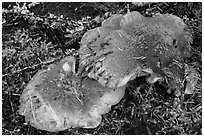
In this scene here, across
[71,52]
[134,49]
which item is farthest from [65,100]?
[71,52]

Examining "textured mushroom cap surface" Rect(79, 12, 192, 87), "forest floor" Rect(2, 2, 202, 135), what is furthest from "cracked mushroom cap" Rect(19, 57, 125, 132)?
"forest floor" Rect(2, 2, 202, 135)

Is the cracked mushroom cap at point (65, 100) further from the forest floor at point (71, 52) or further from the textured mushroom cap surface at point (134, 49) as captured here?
the forest floor at point (71, 52)

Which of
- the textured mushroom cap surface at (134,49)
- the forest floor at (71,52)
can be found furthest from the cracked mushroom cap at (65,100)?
the forest floor at (71,52)

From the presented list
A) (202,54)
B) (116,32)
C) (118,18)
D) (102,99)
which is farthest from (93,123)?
(202,54)

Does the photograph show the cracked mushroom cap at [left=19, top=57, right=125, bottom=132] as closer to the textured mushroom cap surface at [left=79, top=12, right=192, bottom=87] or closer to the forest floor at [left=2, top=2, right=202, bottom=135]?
the textured mushroom cap surface at [left=79, top=12, right=192, bottom=87]

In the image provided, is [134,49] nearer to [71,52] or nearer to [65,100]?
[65,100]

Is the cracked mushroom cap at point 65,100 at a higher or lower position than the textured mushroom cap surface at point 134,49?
lower

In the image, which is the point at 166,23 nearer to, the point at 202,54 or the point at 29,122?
the point at 202,54
